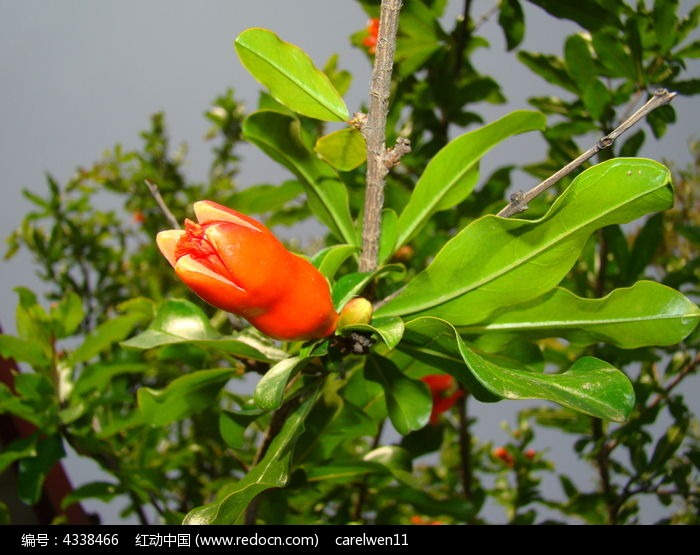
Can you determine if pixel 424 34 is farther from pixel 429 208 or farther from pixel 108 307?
pixel 108 307

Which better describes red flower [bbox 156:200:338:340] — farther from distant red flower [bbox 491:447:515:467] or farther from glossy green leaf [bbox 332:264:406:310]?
distant red flower [bbox 491:447:515:467]

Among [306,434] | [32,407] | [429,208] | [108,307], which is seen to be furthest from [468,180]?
[108,307]

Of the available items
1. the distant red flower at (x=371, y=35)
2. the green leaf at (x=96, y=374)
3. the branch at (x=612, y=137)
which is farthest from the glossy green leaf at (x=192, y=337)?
the distant red flower at (x=371, y=35)

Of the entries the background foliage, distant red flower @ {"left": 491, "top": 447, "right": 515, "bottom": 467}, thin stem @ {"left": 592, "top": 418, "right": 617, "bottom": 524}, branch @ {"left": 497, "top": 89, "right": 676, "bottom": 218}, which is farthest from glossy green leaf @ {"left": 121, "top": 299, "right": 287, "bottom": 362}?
distant red flower @ {"left": 491, "top": 447, "right": 515, "bottom": 467}

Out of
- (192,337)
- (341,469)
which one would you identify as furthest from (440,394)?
(192,337)

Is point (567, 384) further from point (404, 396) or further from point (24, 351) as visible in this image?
point (24, 351)

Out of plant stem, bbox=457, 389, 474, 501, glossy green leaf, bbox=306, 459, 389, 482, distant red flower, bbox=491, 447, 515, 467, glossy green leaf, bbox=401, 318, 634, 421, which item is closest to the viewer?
glossy green leaf, bbox=401, 318, 634, 421

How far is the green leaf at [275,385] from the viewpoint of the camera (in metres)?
0.56

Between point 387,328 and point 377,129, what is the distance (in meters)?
0.22

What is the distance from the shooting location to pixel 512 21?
1189mm

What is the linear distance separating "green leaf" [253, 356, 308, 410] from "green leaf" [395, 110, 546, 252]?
230 millimetres

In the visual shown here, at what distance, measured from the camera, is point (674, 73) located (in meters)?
1.12

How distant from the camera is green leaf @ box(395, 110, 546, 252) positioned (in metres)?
0.68
